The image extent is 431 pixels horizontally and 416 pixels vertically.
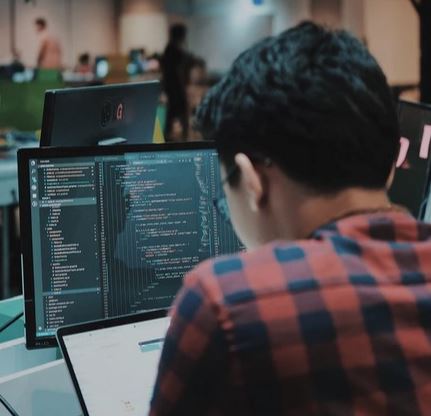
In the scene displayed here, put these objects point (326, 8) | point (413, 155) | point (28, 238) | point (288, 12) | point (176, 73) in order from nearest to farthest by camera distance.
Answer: point (28, 238) → point (413, 155) → point (176, 73) → point (326, 8) → point (288, 12)

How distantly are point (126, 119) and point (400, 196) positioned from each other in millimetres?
653

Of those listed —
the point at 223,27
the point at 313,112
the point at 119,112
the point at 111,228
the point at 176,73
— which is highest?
the point at 313,112

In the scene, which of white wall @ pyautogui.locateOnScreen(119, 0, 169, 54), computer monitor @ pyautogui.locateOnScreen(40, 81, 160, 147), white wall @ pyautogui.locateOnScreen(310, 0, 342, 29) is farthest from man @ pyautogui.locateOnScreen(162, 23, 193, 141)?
computer monitor @ pyautogui.locateOnScreen(40, 81, 160, 147)

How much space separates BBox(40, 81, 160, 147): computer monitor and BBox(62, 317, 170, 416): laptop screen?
0.51 metres

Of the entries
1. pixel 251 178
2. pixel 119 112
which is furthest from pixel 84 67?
pixel 251 178

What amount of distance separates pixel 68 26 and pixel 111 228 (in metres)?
11.7

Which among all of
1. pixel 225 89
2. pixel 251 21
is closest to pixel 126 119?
pixel 225 89

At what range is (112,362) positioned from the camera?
1.10 metres

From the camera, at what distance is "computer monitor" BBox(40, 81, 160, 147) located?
1.49 meters

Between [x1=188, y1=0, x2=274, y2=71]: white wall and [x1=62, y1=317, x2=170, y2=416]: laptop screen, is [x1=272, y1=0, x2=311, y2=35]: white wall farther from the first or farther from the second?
[x1=62, y1=317, x2=170, y2=416]: laptop screen

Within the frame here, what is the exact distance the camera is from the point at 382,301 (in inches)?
26.9

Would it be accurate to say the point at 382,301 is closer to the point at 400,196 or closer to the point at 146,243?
the point at 146,243

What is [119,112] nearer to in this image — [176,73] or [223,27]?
[176,73]

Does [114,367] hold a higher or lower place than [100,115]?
lower
